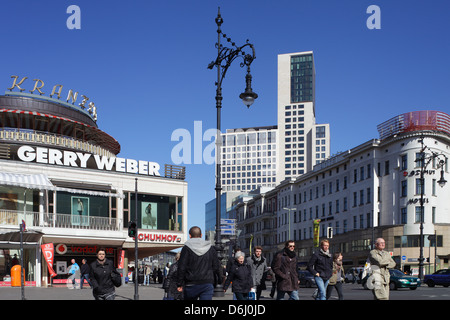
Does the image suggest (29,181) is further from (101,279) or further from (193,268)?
(193,268)

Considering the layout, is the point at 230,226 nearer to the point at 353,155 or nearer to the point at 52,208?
the point at 52,208

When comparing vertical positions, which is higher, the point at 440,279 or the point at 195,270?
the point at 195,270

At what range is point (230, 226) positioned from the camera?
53406 mm

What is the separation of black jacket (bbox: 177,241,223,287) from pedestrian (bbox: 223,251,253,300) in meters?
4.32

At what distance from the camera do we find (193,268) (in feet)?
31.2

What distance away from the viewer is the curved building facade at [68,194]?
3450 centimetres

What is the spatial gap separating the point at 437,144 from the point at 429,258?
514 inches

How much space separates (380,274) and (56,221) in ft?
92.5

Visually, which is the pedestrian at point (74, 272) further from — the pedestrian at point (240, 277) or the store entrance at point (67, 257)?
the pedestrian at point (240, 277)

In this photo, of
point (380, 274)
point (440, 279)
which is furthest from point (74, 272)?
point (380, 274)

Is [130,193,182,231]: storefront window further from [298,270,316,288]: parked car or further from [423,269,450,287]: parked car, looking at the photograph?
[423,269,450,287]: parked car

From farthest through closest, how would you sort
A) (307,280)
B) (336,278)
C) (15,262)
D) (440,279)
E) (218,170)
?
(307,280)
(440,279)
(15,262)
(218,170)
(336,278)
